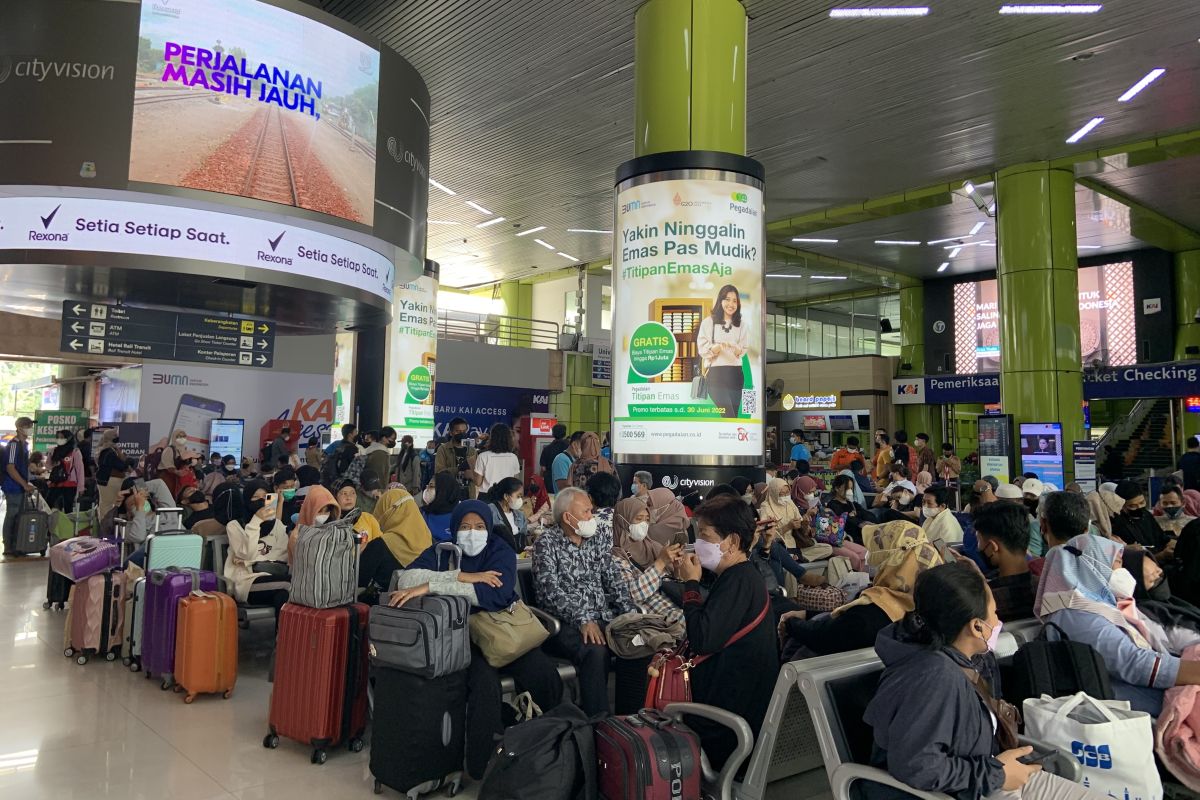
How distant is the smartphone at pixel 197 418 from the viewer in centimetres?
1464

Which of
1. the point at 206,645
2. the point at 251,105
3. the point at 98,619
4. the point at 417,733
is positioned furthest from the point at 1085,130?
the point at 98,619

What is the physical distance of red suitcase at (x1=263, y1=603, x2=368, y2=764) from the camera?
3.87m

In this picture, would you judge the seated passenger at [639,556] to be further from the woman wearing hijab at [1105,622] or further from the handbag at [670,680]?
the woman wearing hijab at [1105,622]

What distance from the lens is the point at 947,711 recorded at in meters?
2.09

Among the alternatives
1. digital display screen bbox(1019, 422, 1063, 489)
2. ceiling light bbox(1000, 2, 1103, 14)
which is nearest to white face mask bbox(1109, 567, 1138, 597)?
ceiling light bbox(1000, 2, 1103, 14)

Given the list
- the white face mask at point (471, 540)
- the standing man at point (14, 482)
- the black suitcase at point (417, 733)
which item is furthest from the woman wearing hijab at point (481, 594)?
the standing man at point (14, 482)

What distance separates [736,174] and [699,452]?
7.42 feet

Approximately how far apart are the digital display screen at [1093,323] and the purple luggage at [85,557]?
18836mm

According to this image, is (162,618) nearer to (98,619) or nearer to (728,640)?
(98,619)

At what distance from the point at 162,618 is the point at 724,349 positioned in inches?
172

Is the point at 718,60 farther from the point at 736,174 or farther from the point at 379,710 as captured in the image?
the point at 379,710

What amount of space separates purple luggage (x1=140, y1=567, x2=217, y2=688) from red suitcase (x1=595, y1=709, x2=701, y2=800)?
335cm

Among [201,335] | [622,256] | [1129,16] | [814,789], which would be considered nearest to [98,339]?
[201,335]

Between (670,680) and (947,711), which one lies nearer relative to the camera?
(947,711)
